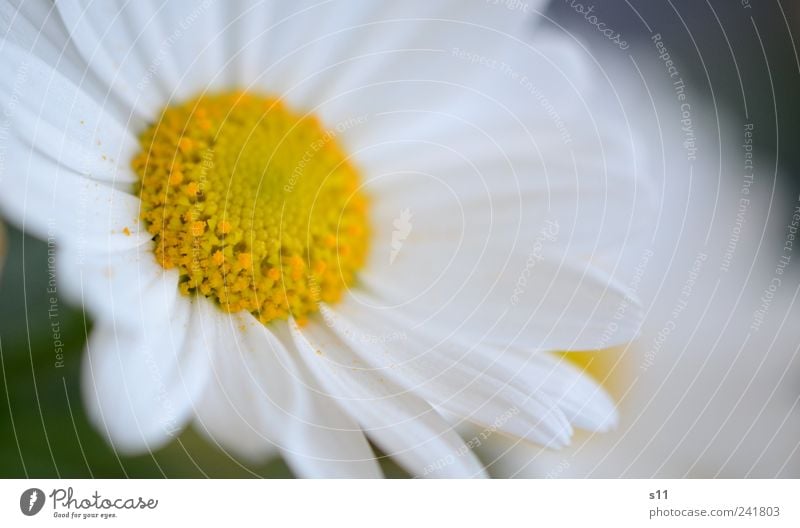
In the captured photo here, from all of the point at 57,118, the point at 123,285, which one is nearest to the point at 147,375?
Answer: the point at 123,285

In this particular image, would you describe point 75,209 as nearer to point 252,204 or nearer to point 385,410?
point 252,204

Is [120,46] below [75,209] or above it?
above

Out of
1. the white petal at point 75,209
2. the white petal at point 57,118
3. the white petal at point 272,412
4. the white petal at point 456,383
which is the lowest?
the white petal at point 272,412

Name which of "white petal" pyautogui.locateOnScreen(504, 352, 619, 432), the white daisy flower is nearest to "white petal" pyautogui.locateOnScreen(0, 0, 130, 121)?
the white daisy flower

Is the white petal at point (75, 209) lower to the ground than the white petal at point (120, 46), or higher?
lower

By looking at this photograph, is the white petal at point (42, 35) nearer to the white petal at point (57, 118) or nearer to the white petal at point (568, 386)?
the white petal at point (57, 118)

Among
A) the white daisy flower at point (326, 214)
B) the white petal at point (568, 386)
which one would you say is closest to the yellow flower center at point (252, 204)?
the white daisy flower at point (326, 214)

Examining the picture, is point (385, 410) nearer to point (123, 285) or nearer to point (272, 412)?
point (272, 412)
